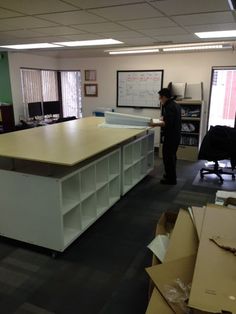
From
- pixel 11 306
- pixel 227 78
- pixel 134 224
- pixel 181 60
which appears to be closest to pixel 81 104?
pixel 181 60

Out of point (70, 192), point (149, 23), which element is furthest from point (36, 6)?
point (70, 192)

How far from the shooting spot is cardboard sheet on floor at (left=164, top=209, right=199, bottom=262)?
5.39 feet

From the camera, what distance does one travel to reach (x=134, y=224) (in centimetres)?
335

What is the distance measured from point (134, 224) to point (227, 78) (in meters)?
4.86

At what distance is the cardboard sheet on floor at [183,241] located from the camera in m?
1.64

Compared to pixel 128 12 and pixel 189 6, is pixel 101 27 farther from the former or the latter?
pixel 189 6

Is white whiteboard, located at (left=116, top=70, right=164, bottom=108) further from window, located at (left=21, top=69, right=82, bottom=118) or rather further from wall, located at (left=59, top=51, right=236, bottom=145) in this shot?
window, located at (left=21, top=69, right=82, bottom=118)

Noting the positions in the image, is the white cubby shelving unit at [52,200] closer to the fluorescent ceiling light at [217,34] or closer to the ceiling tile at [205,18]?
the ceiling tile at [205,18]

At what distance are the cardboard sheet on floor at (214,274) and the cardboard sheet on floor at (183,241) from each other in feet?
0.37

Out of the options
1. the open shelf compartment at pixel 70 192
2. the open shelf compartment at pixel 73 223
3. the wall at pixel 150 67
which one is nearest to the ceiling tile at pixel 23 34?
the open shelf compartment at pixel 70 192

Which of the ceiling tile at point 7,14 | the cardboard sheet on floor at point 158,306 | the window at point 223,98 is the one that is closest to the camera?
the cardboard sheet on floor at point 158,306

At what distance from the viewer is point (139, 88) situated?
22.4 feet

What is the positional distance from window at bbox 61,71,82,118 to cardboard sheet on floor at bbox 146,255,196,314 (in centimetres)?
687

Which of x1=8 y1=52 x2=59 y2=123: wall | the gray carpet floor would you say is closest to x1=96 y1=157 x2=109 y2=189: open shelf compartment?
the gray carpet floor
